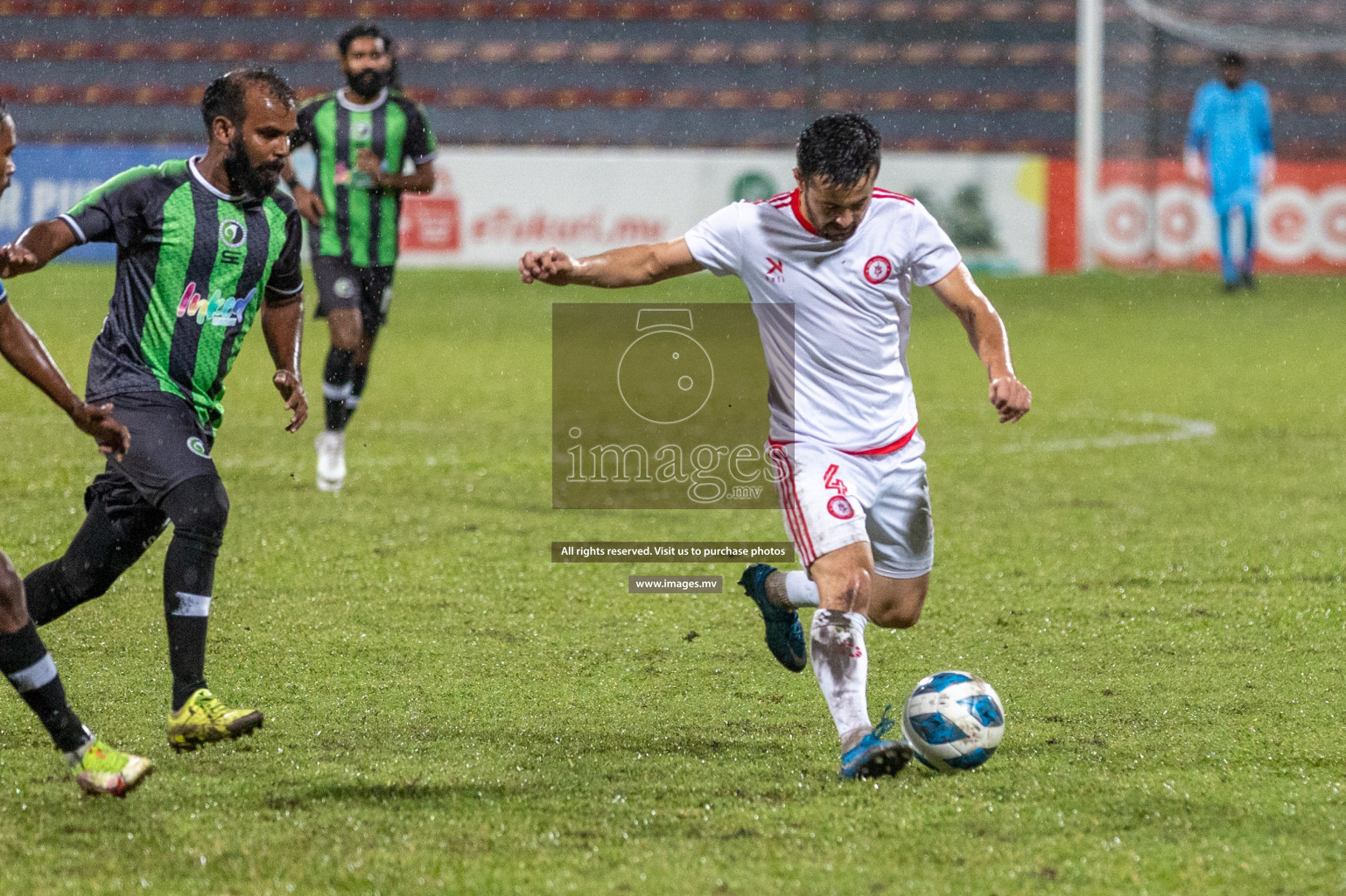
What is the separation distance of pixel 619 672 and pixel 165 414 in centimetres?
158

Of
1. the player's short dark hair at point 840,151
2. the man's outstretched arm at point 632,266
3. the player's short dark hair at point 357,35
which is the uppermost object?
the player's short dark hair at point 357,35

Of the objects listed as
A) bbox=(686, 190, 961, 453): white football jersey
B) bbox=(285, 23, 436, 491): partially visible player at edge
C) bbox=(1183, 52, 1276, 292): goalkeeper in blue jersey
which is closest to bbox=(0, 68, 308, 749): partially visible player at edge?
bbox=(686, 190, 961, 453): white football jersey

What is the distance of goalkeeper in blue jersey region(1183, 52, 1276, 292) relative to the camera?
18.0 metres

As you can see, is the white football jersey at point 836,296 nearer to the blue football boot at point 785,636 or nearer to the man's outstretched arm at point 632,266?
the man's outstretched arm at point 632,266

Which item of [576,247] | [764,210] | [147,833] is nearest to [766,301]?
[764,210]

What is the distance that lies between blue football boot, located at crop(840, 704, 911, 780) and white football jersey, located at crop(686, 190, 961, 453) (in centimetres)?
84

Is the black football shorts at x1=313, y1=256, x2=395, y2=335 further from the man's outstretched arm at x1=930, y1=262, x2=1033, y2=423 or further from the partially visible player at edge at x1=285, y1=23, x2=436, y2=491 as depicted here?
the man's outstretched arm at x1=930, y1=262, x2=1033, y2=423

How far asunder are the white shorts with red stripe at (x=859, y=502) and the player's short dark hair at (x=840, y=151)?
714mm

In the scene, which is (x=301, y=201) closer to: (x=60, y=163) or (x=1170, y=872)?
(x=1170, y=872)

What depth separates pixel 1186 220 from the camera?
19.9 metres

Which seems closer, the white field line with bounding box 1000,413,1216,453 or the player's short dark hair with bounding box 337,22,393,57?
the player's short dark hair with bounding box 337,22,393,57

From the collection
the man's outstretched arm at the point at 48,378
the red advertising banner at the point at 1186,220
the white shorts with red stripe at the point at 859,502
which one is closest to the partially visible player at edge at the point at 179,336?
the man's outstretched arm at the point at 48,378

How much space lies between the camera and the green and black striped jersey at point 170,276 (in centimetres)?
414

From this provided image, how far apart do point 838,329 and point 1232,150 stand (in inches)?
599
